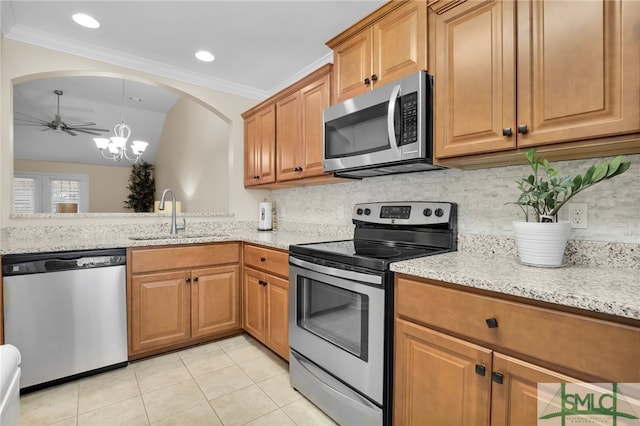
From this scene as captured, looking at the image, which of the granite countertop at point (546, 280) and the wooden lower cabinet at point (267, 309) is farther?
the wooden lower cabinet at point (267, 309)

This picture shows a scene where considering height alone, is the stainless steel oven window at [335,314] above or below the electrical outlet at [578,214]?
below

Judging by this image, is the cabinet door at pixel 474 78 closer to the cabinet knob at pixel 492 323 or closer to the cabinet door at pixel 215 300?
the cabinet knob at pixel 492 323

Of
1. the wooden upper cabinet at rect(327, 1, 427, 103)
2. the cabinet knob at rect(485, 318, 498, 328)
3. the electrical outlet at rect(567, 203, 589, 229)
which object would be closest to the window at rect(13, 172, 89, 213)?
the wooden upper cabinet at rect(327, 1, 427, 103)

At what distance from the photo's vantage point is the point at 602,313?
0.86m

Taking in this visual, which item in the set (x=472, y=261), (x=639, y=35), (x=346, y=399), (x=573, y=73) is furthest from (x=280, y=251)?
(x=639, y=35)

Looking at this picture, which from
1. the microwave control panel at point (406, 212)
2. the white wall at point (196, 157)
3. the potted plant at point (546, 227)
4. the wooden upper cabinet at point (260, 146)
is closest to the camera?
the potted plant at point (546, 227)

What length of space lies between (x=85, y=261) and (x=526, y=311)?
8.01 ft

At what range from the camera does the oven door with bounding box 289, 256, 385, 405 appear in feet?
4.65

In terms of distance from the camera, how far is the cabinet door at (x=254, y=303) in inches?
95.3

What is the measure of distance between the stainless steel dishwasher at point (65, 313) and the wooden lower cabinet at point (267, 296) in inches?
34.9

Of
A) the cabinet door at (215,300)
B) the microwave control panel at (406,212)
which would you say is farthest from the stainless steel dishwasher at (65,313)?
the microwave control panel at (406,212)

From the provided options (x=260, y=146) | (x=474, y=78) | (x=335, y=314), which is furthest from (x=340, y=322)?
(x=260, y=146)

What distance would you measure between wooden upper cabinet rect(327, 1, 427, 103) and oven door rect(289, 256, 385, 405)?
112 centimetres

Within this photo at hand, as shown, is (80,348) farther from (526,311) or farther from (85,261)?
(526,311)
